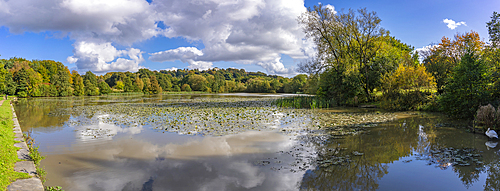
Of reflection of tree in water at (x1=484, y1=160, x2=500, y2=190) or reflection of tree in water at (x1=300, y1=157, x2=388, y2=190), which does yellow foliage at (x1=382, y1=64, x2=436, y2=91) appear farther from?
reflection of tree in water at (x1=300, y1=157, x2=388, y2=190)

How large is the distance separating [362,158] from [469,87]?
9.24 meters

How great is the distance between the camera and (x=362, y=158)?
20.4 feet

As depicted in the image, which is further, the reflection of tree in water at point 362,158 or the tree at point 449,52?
the tree at point 449,52

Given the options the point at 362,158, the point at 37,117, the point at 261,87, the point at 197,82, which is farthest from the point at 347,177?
the point at 197,82

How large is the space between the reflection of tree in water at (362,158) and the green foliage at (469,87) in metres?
3.73

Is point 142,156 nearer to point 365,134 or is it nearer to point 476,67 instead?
point 365,134

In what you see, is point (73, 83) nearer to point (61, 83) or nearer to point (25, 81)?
point (61, 83)

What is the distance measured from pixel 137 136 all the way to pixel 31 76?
50.2 metres

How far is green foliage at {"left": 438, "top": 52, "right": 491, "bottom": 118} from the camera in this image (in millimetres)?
10914

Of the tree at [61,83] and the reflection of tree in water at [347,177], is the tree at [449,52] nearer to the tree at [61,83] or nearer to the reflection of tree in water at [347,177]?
the reflection of tree in water at [347,177]

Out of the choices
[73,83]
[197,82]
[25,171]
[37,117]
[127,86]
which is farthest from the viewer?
[197,82]

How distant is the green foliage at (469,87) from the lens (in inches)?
430

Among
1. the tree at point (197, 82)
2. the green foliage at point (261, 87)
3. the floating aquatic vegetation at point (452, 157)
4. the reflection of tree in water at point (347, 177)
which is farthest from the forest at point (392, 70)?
→ the tree at point (197, 82)

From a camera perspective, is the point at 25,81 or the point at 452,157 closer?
the point at 452,157
